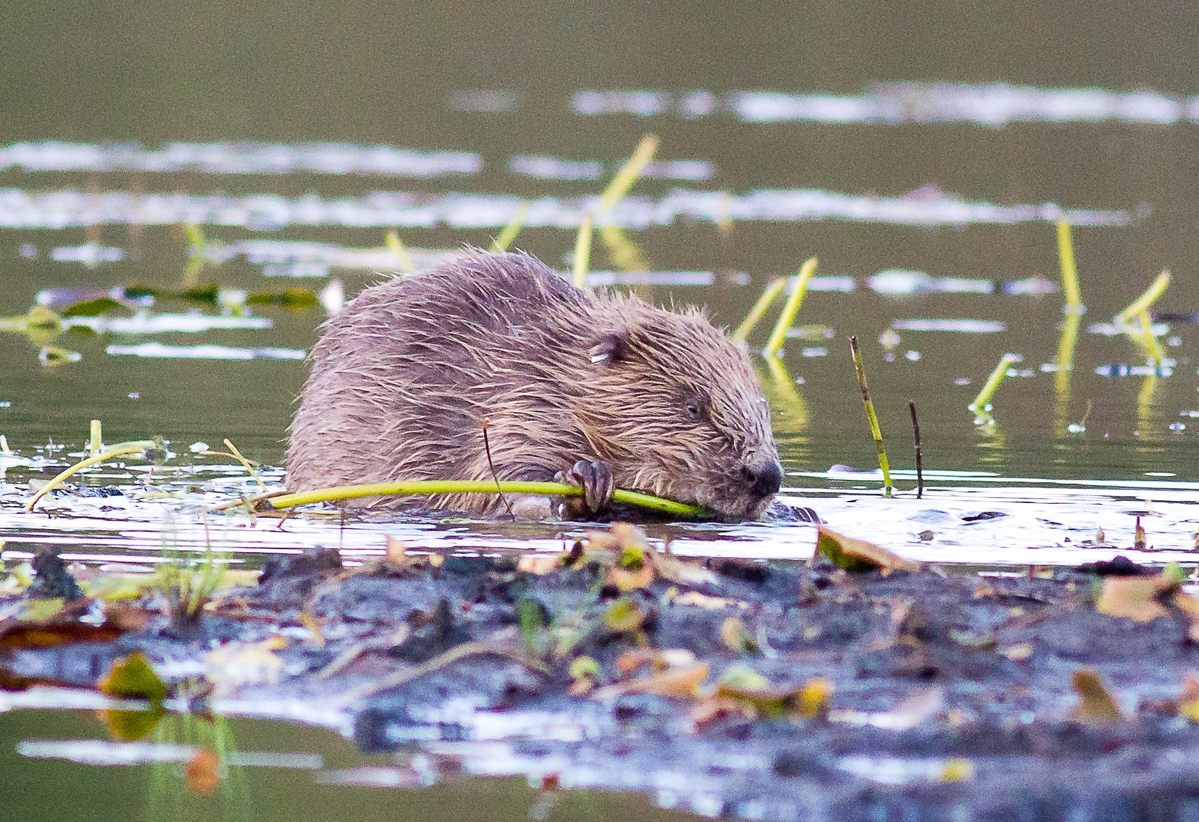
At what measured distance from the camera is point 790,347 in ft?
33.4

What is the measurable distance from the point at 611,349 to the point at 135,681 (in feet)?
8.57

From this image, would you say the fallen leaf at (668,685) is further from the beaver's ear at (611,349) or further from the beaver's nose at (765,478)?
the beaver's ear at (611,349)

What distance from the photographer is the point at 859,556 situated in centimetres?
480

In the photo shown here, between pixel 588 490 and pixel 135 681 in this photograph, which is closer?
pixel 135 681

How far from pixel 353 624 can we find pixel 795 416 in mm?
3918

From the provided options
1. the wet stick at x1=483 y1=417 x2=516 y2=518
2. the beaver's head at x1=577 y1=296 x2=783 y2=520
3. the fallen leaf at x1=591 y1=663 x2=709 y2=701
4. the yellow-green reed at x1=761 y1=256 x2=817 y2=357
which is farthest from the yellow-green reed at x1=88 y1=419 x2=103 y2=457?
the fallen leaf at x1=591 y1=663 x2=709 y2=701

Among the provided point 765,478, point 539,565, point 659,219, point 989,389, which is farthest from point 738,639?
point 659,219

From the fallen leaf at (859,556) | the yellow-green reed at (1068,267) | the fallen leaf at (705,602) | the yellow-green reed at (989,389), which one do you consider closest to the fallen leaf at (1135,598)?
the fallen leaf at (859,556)

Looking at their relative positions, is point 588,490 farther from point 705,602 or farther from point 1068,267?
point 1068,267

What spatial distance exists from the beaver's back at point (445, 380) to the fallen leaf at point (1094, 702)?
9.16ft

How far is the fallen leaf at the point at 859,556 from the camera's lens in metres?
4.78

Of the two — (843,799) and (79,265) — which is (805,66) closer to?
(79,265)

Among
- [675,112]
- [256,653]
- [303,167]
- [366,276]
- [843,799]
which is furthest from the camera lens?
[675,112]

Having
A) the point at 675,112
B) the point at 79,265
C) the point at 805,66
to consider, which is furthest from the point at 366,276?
the point at 805,66
